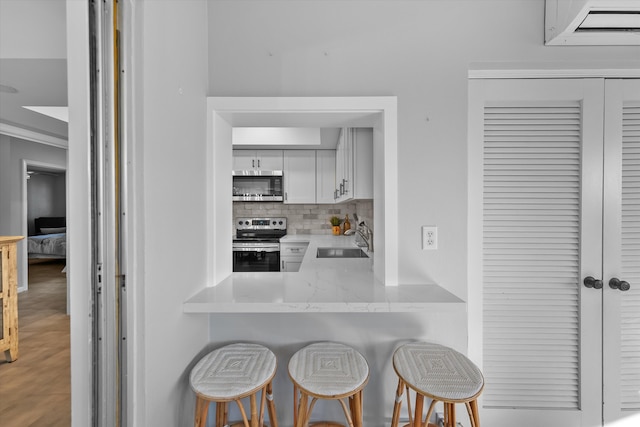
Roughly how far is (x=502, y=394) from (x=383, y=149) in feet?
4.74

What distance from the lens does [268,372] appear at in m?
1.26

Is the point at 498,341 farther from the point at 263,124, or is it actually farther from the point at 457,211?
the point at 263,124

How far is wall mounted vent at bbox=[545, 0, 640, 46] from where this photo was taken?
130cm

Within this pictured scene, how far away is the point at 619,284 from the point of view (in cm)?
155

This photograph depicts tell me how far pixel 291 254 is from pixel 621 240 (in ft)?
9.88

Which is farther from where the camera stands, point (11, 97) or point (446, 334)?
point (446, 334)

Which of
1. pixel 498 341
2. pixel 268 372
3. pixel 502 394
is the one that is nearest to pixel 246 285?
pixel 268 372

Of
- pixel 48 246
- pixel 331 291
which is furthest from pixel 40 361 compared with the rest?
pixel 331 291

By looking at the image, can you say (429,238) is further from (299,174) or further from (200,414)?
(299,174)

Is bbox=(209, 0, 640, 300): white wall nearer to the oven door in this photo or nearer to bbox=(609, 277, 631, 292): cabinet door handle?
bbox=(609, 277, 631, 292): cabinet door handle

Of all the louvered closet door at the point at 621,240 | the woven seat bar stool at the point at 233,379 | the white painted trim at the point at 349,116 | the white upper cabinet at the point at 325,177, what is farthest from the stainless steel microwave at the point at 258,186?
the louvered closet door at the point at 621,240

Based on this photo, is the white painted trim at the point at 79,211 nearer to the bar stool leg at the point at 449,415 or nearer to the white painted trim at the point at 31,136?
the white painted trim at the point at 31,136

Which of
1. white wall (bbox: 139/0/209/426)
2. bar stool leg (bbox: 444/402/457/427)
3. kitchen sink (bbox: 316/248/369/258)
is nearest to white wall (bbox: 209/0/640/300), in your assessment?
white wall (bbox: 139/0/209/426)

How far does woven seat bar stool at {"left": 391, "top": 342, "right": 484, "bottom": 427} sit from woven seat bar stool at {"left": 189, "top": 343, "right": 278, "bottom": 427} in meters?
0.57
